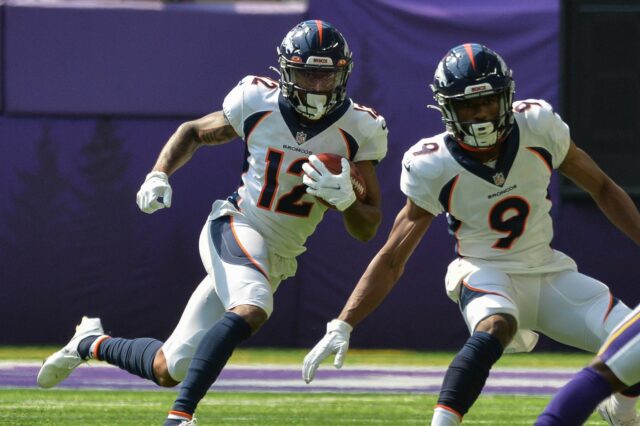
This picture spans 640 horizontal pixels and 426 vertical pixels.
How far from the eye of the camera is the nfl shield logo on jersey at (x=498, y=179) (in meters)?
4.50

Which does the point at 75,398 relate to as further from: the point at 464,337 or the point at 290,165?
the point at 464,337

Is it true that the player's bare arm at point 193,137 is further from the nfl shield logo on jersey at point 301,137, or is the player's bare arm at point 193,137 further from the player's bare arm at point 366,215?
the player's bare arm at point 366,215

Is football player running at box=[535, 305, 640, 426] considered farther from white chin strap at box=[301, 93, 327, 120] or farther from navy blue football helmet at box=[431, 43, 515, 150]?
white chin strap at box=[301, 93, 327, 120]

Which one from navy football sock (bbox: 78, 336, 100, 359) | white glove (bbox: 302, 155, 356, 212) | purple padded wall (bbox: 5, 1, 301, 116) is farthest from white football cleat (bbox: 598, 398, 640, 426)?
purple padded wall (bbox: 5, 1, 301, 116)

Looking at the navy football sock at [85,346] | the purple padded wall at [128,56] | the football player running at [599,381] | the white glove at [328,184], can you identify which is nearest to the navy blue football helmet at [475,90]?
the white glove at [328,184]

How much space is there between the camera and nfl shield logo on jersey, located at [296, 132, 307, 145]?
5.07 metres

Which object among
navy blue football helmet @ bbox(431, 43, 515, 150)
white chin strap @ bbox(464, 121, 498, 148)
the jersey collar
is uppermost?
navy blue football helmet @ bbox(431, 43, 515, 150)

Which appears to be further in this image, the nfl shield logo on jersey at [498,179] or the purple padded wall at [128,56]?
the purple padded wall at [128,56]

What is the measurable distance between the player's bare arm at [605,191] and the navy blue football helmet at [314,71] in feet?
3.15

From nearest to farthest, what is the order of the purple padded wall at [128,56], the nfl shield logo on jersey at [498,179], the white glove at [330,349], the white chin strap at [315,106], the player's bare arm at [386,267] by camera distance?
the white glove at [330,349] → the player's bare arm at [386,267] → the nfl shield logo on jersey at [498,179] → the white chin strap at [315,106] → the purple padded wall at [128,56]

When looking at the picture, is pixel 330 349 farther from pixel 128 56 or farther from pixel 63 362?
pixel 128 56

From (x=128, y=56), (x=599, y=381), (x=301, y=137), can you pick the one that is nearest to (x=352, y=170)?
(x=301, y=137)

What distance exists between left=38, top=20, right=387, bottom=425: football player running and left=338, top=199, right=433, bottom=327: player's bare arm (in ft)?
0.96

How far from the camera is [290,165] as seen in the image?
5.02m
